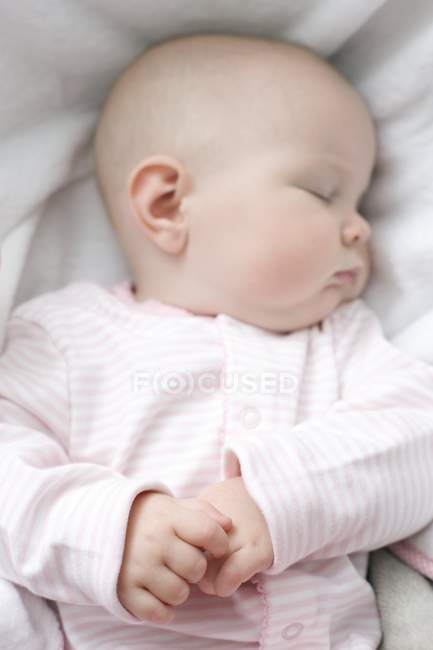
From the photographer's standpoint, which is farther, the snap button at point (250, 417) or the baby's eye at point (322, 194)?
the baby's eye at point (322, 194)

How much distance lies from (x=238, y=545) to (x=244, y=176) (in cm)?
51

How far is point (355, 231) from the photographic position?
128cm

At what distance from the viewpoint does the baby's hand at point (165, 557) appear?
3.14 feet

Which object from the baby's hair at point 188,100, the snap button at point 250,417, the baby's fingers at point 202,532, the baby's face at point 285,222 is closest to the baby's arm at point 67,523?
the baby's fingers at point 202,532

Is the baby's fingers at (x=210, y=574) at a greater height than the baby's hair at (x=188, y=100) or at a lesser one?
lesser

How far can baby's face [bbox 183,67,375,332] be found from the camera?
1231 millimetres

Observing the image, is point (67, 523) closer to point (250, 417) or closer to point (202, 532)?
point (202, 532)

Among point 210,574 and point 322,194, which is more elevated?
point 322,194

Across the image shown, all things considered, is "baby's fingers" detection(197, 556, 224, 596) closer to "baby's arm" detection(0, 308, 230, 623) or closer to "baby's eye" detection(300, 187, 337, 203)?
"baby's arm" detection(0, 308, 230, 623)

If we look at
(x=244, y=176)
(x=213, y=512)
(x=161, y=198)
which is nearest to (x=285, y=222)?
(x=244, y=176)

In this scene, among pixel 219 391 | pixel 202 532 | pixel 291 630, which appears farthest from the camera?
pixel 219 391

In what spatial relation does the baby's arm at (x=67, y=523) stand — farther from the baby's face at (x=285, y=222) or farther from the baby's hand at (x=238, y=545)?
the baby's face at (x=285, y=222)

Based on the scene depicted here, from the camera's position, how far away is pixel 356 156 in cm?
131

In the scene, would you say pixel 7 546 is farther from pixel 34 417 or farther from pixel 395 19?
pixel 395 19
